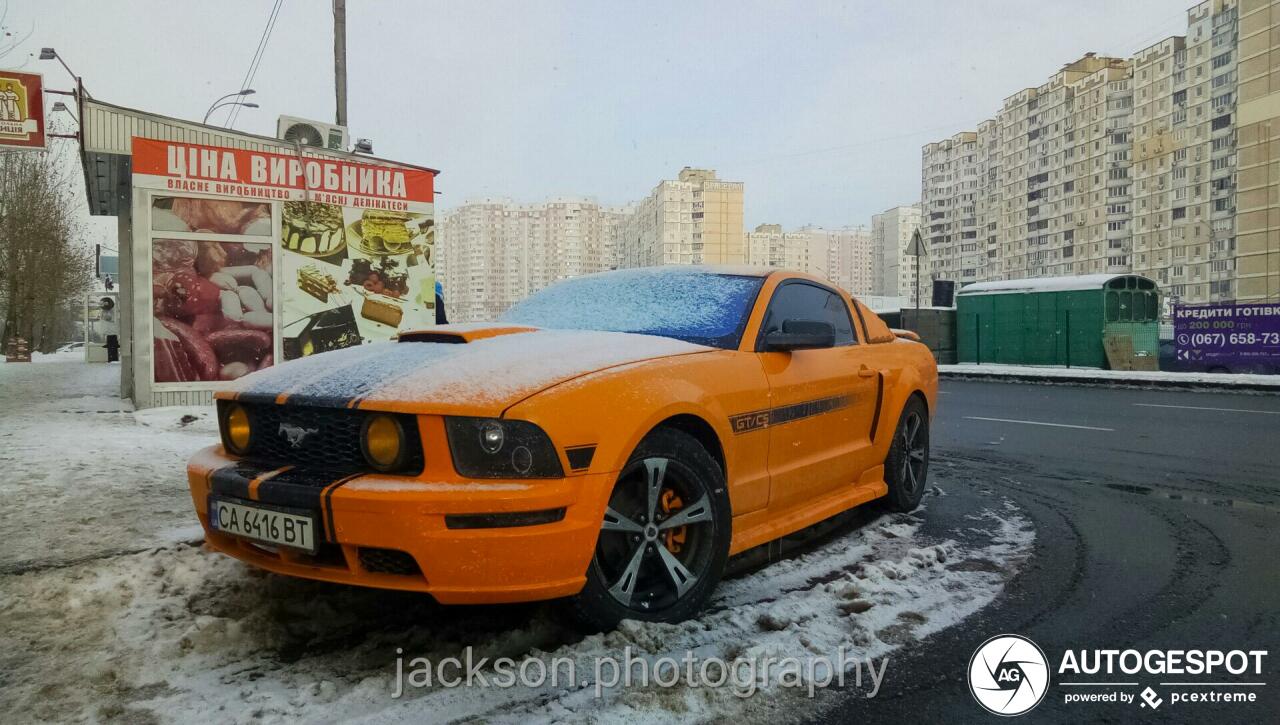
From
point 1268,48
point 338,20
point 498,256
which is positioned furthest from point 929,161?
point 338,20

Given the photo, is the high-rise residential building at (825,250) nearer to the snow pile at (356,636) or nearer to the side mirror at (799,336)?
the side mirror at (799,336)

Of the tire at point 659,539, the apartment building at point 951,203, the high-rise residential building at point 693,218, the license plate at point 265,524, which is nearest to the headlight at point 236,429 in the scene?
the license plate at point 265,524

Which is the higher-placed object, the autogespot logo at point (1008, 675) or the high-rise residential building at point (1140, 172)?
the high-rise residential building at point (1140, 172)

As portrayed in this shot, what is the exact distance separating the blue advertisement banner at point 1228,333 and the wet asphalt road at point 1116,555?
1007cm

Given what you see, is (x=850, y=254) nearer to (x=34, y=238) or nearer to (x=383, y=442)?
(x=34, y=238)

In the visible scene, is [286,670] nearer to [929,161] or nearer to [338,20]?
[338,20]

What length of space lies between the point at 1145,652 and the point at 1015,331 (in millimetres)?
20542

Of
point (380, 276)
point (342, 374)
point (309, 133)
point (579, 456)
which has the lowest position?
point (579, 456)

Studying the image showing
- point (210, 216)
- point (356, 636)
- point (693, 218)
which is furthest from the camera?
point (693, 218)

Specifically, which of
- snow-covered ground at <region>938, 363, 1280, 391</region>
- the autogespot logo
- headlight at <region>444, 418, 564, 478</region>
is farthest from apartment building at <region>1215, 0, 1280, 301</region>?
headlight at <region>444, 418, 564, 478</region>

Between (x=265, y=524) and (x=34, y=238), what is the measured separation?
118 ft

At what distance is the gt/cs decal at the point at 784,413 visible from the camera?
314cm

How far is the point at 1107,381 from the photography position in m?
16.3

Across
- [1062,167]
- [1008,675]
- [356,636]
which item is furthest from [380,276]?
[1062,167]
